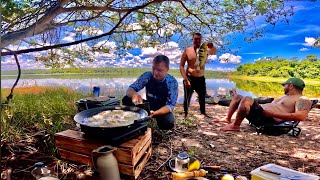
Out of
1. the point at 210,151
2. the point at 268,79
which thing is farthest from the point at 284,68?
the point at 210,151

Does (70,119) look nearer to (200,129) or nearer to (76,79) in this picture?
(76,79)

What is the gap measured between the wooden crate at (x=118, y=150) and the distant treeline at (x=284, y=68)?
9.29ft

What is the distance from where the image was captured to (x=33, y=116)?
2.51 m

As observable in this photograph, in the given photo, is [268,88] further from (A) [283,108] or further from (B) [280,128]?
(B) [280,128]

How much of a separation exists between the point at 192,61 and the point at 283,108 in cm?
135

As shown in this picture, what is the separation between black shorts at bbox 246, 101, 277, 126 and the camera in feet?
10.0

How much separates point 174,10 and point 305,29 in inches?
73.7

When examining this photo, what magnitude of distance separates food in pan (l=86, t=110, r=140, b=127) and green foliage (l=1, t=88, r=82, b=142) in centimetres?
67

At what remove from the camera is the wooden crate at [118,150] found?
1.68 metres

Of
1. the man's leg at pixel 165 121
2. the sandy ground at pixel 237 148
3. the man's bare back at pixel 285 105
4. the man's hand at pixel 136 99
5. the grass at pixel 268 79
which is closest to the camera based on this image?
the sandy ground at pixel 237 148

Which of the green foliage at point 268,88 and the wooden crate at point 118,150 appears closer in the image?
the wooden crate at point 118,150

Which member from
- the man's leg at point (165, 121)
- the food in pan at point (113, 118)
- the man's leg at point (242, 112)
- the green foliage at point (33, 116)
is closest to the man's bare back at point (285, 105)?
the man's leg at point (242, 112)

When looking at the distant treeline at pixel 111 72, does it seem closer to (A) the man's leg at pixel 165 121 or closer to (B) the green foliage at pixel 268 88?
(B) the green foliage at pixel 268 88

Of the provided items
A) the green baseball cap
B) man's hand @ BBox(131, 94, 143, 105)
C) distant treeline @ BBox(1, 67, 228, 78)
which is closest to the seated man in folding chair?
the green baseball cap
